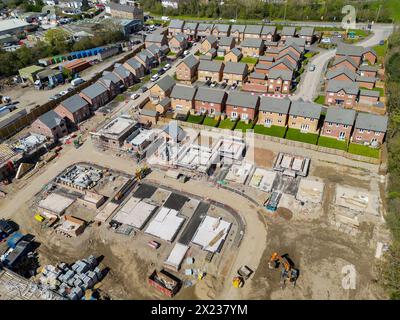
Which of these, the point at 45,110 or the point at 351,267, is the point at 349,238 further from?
the point at 45,110

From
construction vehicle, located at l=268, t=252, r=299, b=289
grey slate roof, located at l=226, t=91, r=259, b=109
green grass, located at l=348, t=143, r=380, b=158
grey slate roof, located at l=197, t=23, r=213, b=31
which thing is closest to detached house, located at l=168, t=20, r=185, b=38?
grey slate roof, located at l=197, t=23, r=213, b=31

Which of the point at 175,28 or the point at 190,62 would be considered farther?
the point at 175,28

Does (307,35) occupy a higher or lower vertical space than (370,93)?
higher

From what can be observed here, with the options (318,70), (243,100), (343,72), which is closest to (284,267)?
(243,100)

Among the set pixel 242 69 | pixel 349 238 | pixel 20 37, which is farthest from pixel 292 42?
pixel 20 37

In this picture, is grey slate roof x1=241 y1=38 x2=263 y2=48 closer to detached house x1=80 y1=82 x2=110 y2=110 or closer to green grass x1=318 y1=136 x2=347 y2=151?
detached house x1=80 y1=82 x2=110 y2=110

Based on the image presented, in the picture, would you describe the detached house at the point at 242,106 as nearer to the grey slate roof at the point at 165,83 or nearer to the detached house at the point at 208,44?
the grey slate roof at the point at 165,83

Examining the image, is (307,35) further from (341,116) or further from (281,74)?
(341,116)

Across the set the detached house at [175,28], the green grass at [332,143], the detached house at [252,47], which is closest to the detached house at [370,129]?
the green grass at [332,143]
